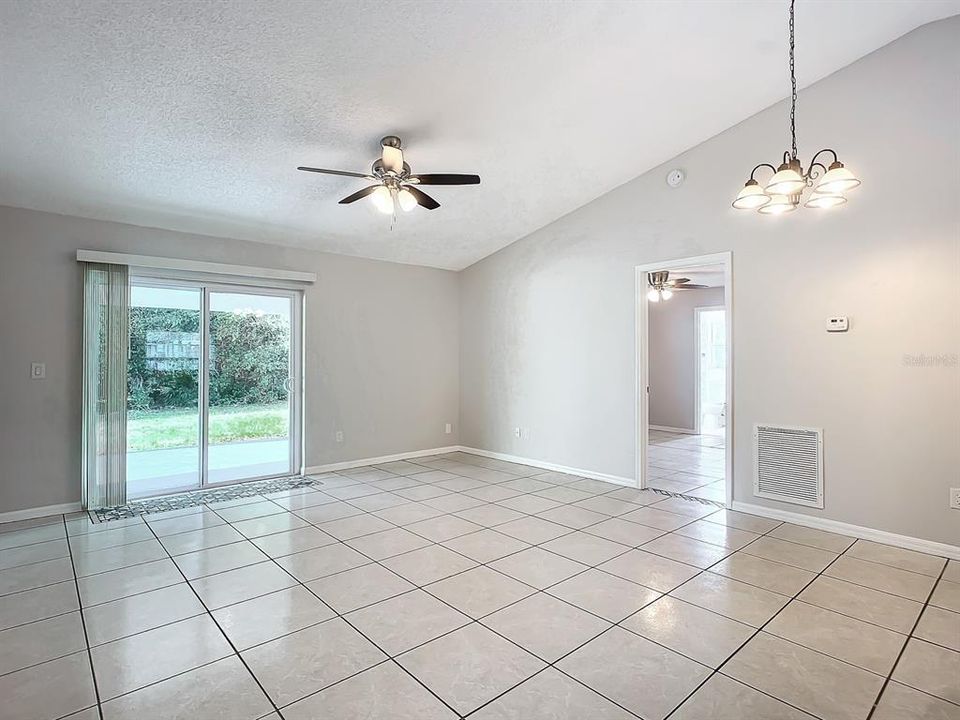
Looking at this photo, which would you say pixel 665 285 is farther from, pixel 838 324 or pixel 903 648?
pixel 903 648

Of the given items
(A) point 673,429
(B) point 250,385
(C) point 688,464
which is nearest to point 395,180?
(B) point 250,385

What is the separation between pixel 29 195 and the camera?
4.07 meters

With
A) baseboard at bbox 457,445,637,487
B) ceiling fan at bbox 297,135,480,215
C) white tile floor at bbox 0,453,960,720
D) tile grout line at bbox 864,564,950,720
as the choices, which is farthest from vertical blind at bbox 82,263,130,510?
tile grout line at bbox 864,564,950,720

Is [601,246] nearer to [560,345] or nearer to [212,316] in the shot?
[560,345]

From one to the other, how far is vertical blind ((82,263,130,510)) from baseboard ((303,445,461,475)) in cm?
183

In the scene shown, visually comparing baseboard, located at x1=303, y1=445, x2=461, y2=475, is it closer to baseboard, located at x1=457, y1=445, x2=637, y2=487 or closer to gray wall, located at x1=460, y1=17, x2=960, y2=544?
baseboard, located at x1=457, y1=445, x2=637, y2=487

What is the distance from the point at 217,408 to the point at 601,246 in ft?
14.6

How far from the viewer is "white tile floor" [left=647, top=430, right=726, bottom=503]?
17.1 ft

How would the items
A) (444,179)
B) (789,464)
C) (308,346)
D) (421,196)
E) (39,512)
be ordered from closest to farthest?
(444,179), (421,196), (789,464), (39,512), (308,346)

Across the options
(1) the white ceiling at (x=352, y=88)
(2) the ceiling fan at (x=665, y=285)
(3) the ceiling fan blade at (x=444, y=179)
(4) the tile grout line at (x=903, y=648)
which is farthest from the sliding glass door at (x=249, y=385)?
(4) the tile grout line at (x=903, y=648)

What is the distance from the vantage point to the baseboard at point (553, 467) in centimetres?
534

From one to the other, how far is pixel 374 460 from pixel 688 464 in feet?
12.9

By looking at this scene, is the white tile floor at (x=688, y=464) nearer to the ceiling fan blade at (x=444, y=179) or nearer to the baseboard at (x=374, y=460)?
the baseboard at (x=374, y=460)

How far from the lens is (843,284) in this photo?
154 inches
